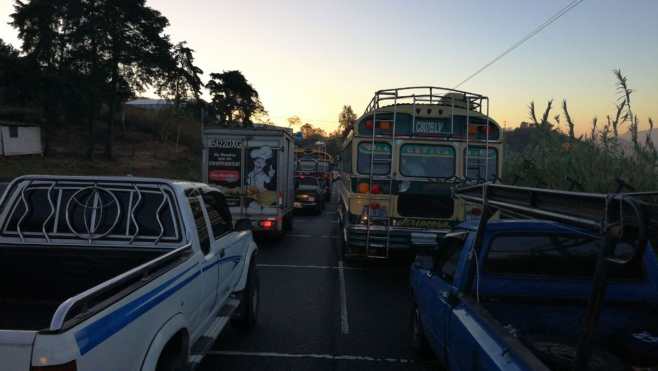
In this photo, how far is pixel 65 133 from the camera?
4391 cm

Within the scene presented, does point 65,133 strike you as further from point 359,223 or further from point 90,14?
point 359,223

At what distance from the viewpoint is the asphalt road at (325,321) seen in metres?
5.17

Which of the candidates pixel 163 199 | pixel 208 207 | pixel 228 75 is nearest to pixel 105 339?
pixel 163 199

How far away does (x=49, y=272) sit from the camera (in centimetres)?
388

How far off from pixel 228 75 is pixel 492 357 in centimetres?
7468

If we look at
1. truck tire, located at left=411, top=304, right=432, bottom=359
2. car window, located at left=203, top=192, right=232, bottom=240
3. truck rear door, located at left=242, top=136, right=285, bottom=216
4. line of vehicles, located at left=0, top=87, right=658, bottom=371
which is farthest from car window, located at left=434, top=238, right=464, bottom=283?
truck rear door, located at left=242, top=136, right=285, bottom=216

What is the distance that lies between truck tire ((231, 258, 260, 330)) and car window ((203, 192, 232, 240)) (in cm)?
79

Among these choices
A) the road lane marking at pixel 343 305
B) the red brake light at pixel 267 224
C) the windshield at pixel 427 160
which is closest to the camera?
the road lane marking at pixel 343 305

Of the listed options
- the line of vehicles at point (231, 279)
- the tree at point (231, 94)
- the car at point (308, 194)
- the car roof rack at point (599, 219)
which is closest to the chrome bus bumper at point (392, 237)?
the line of vehicles at point (231, 279)

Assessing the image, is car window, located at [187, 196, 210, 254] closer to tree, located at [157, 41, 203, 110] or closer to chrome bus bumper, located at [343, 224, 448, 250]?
chrome bus bumper, located at [343, 224, 448, 250]

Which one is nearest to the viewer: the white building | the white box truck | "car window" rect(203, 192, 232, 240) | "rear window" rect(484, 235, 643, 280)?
"rear window" rect(484, 235, 643, 280)

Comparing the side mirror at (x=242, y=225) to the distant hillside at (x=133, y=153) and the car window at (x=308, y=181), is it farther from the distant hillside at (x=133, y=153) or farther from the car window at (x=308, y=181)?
the distant hillside at (x=133, y=153)

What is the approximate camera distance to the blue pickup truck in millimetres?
3381

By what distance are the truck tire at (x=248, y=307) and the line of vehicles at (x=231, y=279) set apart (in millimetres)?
29
